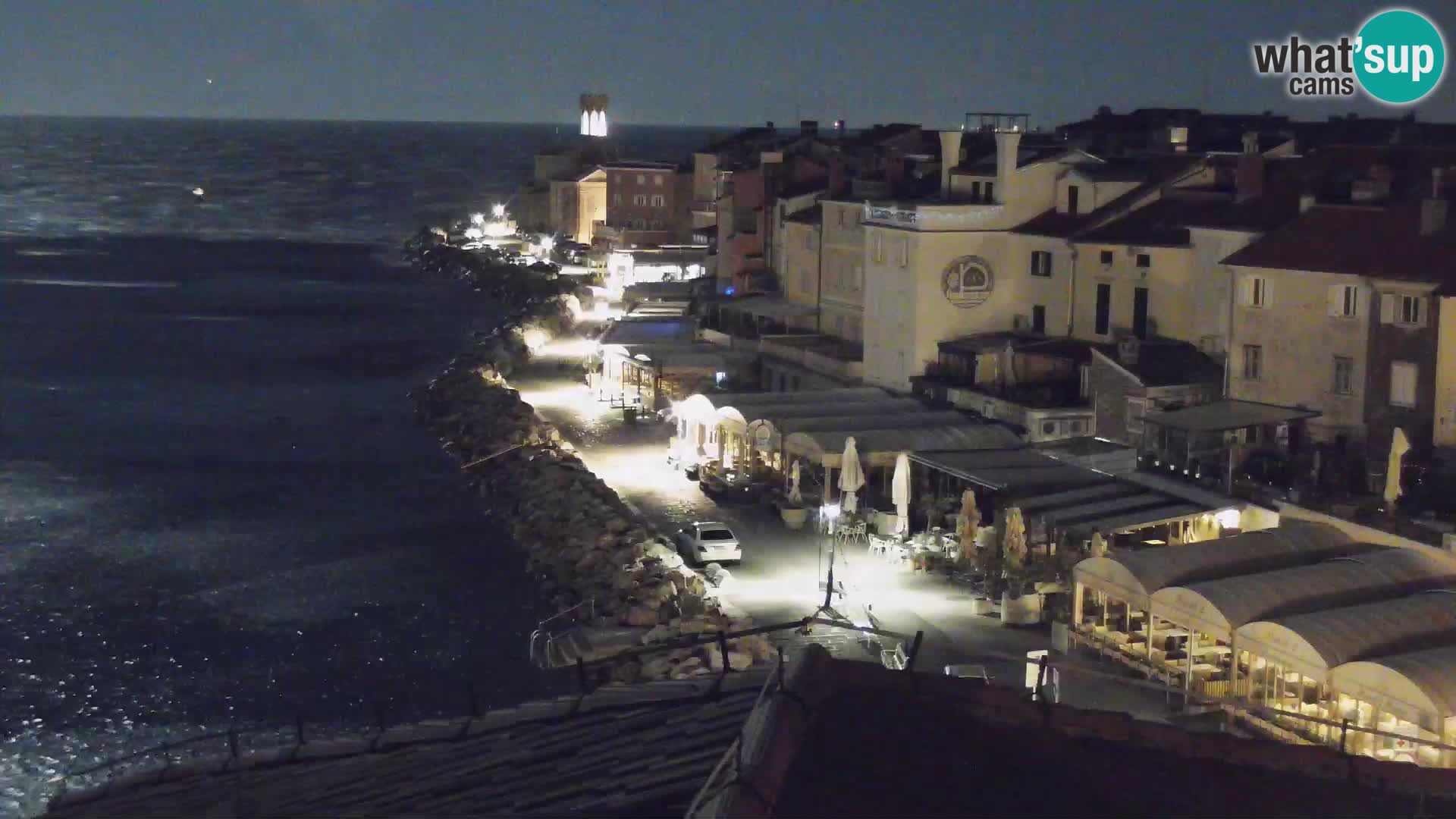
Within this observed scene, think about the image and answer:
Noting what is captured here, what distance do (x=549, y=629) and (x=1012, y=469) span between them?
4821mm

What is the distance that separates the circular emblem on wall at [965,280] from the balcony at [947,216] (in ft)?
1.47

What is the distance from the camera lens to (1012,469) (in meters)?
18.6

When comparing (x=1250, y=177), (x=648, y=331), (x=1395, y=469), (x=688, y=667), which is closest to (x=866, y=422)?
(x=1250, y=177)

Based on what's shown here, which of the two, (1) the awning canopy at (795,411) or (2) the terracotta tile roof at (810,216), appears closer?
(1) the awning canopy at (795,411)

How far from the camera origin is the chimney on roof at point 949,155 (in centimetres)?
2614

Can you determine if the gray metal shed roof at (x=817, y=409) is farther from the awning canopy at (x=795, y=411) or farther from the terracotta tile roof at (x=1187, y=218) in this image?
the terracotta tile roof at (x=1187, y=218)

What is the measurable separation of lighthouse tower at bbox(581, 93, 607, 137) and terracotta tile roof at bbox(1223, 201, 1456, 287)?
6323 cm

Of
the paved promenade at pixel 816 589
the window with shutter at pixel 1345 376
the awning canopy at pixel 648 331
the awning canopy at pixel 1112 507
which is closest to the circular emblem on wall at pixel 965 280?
the paved promenade at pixel 816 589

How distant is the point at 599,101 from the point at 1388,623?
70.5 m

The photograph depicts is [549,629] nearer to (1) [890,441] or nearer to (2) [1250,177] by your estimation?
(1) [890,441]

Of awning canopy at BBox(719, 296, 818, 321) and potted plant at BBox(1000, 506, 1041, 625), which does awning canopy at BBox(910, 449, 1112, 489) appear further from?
awning canopy at BBox(719, 296, 818, 321)

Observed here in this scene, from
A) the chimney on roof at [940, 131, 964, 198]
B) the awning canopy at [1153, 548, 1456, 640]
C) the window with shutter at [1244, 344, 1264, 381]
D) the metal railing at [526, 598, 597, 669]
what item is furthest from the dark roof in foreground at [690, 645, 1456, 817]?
the chimney on roof at [940, 131, 964, 198]

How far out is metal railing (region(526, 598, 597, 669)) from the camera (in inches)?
668

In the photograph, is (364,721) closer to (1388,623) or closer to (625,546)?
(625,546)
